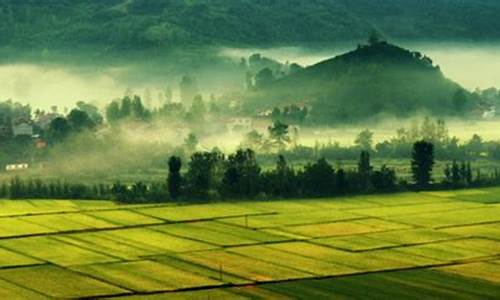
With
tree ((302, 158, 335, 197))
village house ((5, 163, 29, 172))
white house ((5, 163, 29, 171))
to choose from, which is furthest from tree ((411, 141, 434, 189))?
white house ((5, 163, 29, 171))

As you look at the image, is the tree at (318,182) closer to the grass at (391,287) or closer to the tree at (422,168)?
the tree at (422,168)

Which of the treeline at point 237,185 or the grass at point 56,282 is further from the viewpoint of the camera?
the treeline at point 237,185

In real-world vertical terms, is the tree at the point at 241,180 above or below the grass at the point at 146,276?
above

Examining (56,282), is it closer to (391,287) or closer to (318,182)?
(391,287)

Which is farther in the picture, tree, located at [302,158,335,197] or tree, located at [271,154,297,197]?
tree, located at [302,158,335,197]

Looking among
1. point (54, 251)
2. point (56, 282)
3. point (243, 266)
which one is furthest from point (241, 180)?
point (56, 282)

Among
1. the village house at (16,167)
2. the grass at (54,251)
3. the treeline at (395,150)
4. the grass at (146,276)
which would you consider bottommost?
the grass at (146,276)

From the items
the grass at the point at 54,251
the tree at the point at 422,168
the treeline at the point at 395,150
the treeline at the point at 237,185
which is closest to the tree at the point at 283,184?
the treeline at the point at 237,185

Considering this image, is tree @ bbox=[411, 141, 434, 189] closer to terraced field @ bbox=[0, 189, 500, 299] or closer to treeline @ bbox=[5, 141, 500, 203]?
treeline @ bbox=[5, 141, 500, 203]

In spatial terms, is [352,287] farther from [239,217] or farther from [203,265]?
[239,217]
